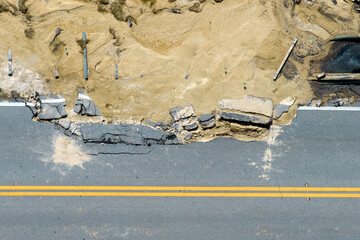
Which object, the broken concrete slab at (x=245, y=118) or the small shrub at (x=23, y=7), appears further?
the small shrub at (x=23, y=7)

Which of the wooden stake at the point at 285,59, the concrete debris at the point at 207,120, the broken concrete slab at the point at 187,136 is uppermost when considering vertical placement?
the wooden stake at the point at 285,59

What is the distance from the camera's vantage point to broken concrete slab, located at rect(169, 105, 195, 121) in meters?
8.24

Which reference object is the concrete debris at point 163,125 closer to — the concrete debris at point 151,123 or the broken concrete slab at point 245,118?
the concrete debris at point 151,123

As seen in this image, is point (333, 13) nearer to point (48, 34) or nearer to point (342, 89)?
point (342, 89)

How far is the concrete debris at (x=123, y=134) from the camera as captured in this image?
8195 millimetres

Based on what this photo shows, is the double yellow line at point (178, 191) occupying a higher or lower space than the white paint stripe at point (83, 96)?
lower

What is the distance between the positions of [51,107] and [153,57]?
9.95 feet

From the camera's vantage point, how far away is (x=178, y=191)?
8.21 meters

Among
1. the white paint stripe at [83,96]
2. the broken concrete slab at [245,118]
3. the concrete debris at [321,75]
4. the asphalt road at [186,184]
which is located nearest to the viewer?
the asphalt road at [186,184]

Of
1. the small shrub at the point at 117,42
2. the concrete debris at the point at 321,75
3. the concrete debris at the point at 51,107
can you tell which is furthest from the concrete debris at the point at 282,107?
the concrete debris at the point at 51,107

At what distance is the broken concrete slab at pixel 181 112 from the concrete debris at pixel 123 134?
0.47 meters

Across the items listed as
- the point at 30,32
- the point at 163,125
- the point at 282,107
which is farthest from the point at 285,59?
the point at 30,32

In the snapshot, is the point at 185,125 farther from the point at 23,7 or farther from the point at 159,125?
the point at 23,7

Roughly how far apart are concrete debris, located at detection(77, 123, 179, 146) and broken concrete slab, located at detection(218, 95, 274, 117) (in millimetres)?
1697
